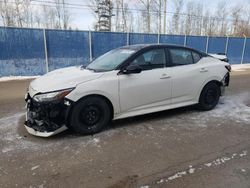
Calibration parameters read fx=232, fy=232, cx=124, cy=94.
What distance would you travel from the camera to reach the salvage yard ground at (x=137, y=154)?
9.22 feet

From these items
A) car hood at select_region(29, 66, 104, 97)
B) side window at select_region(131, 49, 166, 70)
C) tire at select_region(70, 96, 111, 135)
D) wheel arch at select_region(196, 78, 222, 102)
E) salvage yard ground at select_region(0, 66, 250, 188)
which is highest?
side window at select_region(131, 49, 166, 70)

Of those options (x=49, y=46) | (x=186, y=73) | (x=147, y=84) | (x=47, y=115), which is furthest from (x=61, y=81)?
(x=49, y=46)

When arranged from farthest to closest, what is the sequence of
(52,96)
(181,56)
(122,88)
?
(181,56) < (122,88) < (52,96)

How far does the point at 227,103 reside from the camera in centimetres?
625

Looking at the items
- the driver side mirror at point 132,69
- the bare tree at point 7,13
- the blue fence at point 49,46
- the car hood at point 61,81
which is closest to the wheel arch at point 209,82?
the driver side mirror at point 132,69

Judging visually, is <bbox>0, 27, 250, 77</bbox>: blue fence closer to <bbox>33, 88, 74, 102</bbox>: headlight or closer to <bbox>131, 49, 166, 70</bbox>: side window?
<bbox>131, 49, 166, 70</bbox>: side window

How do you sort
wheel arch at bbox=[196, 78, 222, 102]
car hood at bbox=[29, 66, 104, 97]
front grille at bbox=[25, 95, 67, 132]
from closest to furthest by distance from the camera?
front grille at bbox=[25, 95, 67, 132] → car hood at bbox=[29, 66, 104, 97] → wheel arch at bbox=[196, 78, 222, 102]

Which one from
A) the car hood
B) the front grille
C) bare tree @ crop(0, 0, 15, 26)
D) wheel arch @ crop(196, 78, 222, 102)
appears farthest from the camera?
bare tree @ crop(0, 0, 15, 26)

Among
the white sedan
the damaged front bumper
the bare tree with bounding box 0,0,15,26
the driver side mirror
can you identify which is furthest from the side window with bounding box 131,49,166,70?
the bare tree with bounding box 0,0,15,26

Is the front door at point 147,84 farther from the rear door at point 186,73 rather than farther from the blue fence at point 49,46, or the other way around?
the blue fence at point 49,46

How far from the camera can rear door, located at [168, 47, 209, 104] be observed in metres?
4.90

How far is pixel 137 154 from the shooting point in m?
3.44

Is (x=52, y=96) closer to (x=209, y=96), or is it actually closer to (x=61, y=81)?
(x=61, y=81)

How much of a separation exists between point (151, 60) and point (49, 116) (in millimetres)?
2236
